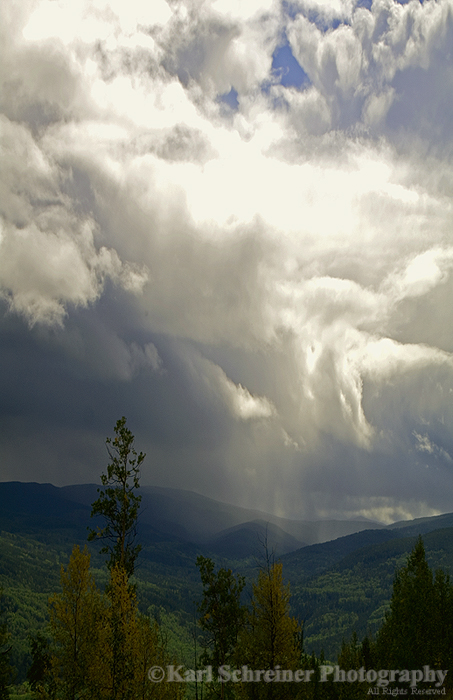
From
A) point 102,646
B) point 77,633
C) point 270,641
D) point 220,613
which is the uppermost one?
point 77,633

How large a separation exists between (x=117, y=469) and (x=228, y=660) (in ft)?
69.9

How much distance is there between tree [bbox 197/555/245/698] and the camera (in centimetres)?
4734

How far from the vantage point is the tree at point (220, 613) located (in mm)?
47344

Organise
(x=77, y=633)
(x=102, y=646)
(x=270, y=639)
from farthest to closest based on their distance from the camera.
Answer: (x=270, y=639), (x=77, y=633), (x=102, y=646)

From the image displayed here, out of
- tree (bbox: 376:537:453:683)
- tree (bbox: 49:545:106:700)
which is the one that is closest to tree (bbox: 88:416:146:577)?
Result: tree (bbox: 49:545:106:700)

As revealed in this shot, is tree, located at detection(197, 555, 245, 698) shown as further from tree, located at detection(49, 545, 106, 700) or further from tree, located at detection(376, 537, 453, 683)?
tree, located at detection(49, 545, 106, 700)

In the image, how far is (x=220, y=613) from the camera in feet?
159

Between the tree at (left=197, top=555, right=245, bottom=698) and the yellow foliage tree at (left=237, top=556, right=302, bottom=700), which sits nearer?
the yellow foliage tree at (left=237, top=556, right=302, bottom=700)

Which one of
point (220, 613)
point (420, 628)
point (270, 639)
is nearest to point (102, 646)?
point (270, 639)

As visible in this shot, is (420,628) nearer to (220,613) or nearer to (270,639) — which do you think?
(220,613)

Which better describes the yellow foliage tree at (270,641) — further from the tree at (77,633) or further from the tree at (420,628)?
the tree at (420,628)

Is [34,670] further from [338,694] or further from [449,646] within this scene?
[449,646]

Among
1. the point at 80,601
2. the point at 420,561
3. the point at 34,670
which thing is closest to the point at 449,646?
the point at 420,561

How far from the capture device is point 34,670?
229 feet
